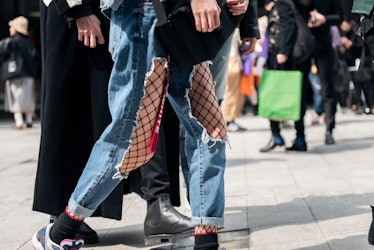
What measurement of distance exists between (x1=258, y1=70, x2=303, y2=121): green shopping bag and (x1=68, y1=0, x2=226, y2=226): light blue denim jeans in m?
4.53

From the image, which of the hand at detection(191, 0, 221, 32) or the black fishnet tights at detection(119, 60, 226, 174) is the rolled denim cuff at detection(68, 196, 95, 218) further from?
the hand at detection(191, 0, 221, 32)

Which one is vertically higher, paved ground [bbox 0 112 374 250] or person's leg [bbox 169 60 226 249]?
person's leg [bbox 169 60 226 249]

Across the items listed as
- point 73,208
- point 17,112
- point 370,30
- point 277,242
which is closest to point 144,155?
point 73,208

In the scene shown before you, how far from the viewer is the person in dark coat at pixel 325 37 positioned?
8.05 metres

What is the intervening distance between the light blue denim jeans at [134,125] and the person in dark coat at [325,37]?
16.4 ft

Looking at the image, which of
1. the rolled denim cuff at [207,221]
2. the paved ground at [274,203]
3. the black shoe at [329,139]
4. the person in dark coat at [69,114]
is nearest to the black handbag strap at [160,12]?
the person in dark coat at [69,114]

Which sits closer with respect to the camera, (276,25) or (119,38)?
(119,38)

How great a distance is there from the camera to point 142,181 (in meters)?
3.90

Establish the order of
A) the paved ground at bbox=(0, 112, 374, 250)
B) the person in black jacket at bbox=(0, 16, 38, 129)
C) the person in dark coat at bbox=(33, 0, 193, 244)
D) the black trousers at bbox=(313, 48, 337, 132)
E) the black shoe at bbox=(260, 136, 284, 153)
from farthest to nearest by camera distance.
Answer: the person in black jacket at bbox=(0, 16, 38, 129) < the black trousers at bbox=(313, 48, 337, 132) < the black shoe at bbox=(260, 136, 284, 153) < the paved ground at bbox=(0, 112, 374, 250) < the person in dark coat at bbox=(33, 0, 193, 244)

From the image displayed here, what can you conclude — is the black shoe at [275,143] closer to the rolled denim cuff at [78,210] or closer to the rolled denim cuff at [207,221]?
the rolled denim cuff at [207,221]

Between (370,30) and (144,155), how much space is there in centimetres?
128

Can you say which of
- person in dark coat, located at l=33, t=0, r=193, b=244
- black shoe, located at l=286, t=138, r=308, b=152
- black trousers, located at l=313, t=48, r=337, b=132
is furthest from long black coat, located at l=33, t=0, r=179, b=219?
black trousers, located at l=313, t=48, r=337, b=132

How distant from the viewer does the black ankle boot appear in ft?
12.1

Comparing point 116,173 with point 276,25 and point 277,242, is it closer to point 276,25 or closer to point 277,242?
point 277,242
